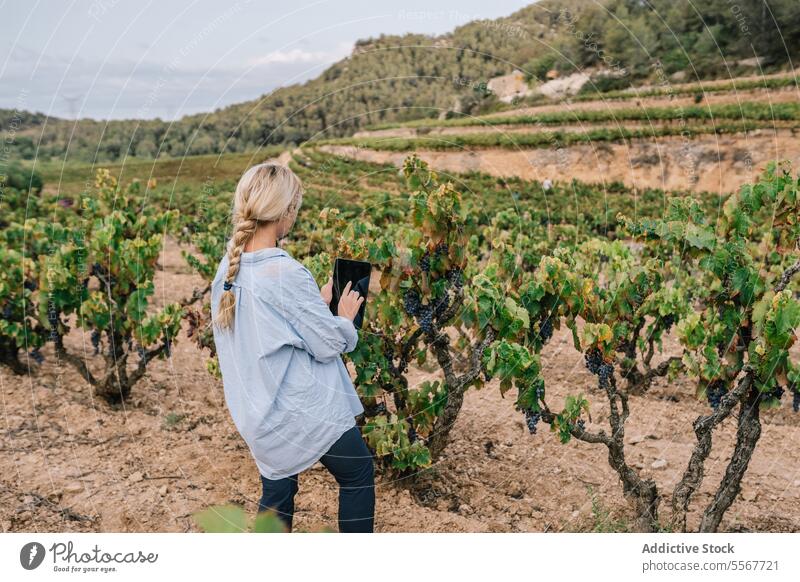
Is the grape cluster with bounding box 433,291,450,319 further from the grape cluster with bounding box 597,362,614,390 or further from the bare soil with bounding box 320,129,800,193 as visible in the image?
the bare soil with bounding box 320,129,800,193

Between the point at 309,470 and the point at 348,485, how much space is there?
82.1 inches

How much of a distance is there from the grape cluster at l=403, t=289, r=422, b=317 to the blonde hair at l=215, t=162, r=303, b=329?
167 centimetres

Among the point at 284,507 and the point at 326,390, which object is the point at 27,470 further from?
the point at 326,390

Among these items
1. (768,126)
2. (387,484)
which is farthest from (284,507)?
(768,126)

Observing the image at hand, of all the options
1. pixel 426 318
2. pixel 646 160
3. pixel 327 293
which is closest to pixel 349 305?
pixel 327 293

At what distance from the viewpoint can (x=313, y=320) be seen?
9.71ft

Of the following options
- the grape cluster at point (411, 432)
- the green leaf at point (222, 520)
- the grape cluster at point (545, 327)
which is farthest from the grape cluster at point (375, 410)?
the green leaf at point (222, 520)

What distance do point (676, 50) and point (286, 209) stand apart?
51.2 metres

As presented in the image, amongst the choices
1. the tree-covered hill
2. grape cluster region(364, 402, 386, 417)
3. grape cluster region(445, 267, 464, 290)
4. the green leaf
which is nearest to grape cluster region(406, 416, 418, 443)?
grape cluster region(364, 402, 386, 417)

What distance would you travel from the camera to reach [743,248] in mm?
4262

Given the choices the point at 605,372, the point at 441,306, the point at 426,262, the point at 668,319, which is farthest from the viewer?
the point at 668,319

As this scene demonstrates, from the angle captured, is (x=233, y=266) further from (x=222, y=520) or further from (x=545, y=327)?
(x=545, y=327)

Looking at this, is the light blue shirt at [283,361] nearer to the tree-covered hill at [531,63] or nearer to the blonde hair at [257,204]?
the blonde hair at [257,204]

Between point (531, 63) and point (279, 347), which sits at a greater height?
point (531, 63)
